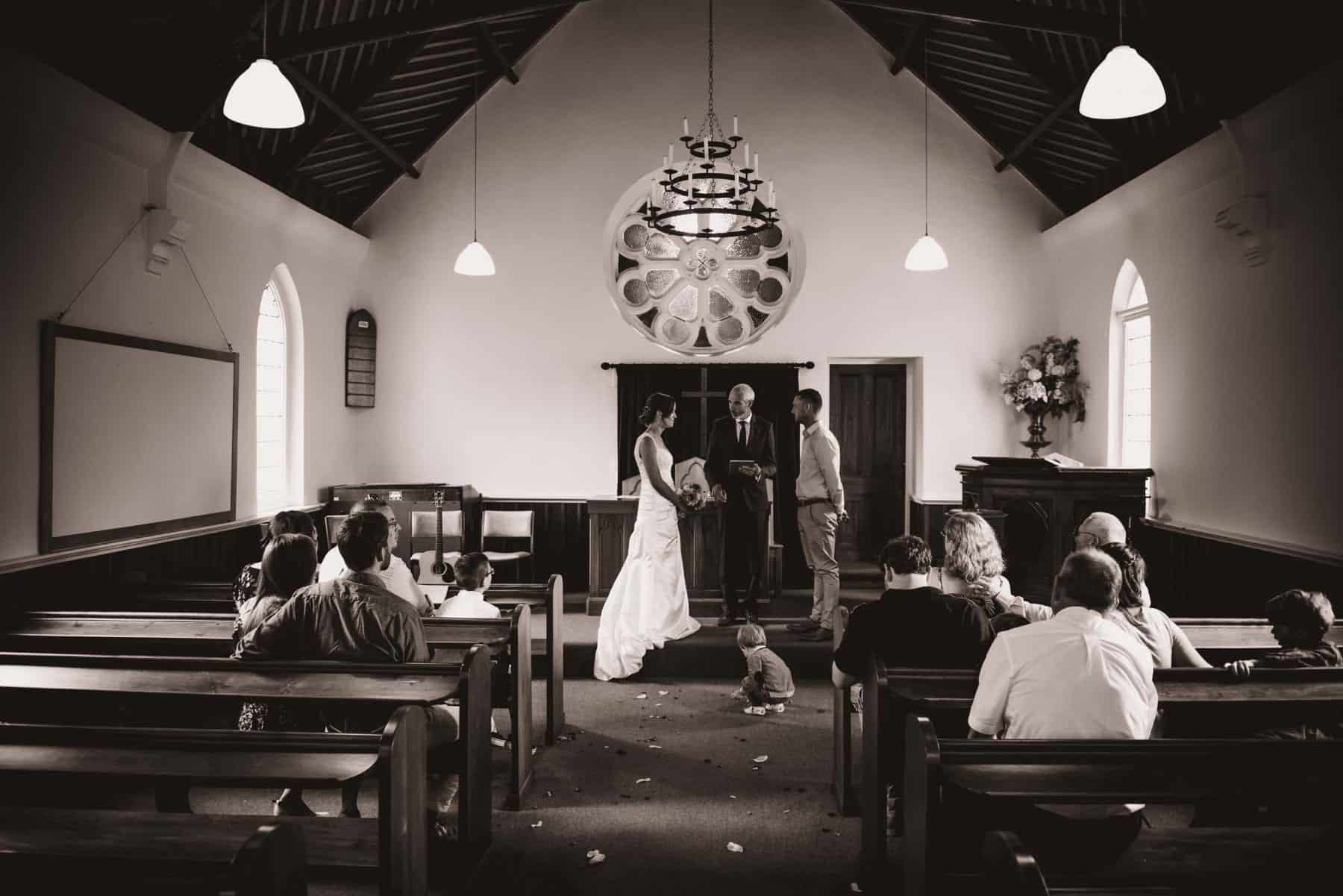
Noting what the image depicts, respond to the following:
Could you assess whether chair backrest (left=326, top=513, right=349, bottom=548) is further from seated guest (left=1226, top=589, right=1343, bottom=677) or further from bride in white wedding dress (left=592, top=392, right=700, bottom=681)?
seated guest (left=1226, top=589, right=1343, bottom=677)

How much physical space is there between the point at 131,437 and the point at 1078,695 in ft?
18.3

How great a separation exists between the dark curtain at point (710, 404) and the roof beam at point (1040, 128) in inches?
105

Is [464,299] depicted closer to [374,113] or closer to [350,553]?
[374,113]

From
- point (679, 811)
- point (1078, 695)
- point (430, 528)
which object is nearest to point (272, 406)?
point (430, 528)

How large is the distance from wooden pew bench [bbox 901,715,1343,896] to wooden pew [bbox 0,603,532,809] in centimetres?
197

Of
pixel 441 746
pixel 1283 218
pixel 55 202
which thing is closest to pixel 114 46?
pixel 55 202

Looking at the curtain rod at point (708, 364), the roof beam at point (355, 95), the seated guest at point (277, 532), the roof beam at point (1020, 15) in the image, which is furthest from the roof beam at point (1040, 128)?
the seated guest at point (277, 532)

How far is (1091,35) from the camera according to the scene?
5.47 m

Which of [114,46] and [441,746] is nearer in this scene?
[441,746]

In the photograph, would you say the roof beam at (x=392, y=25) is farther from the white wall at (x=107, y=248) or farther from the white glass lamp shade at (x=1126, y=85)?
the white glass lamp shade at (x=1126, y=85)

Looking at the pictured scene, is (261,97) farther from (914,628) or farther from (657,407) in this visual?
(914,628)

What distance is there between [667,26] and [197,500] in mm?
5936

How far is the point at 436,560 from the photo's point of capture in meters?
7.73

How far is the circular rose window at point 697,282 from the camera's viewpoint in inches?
354
